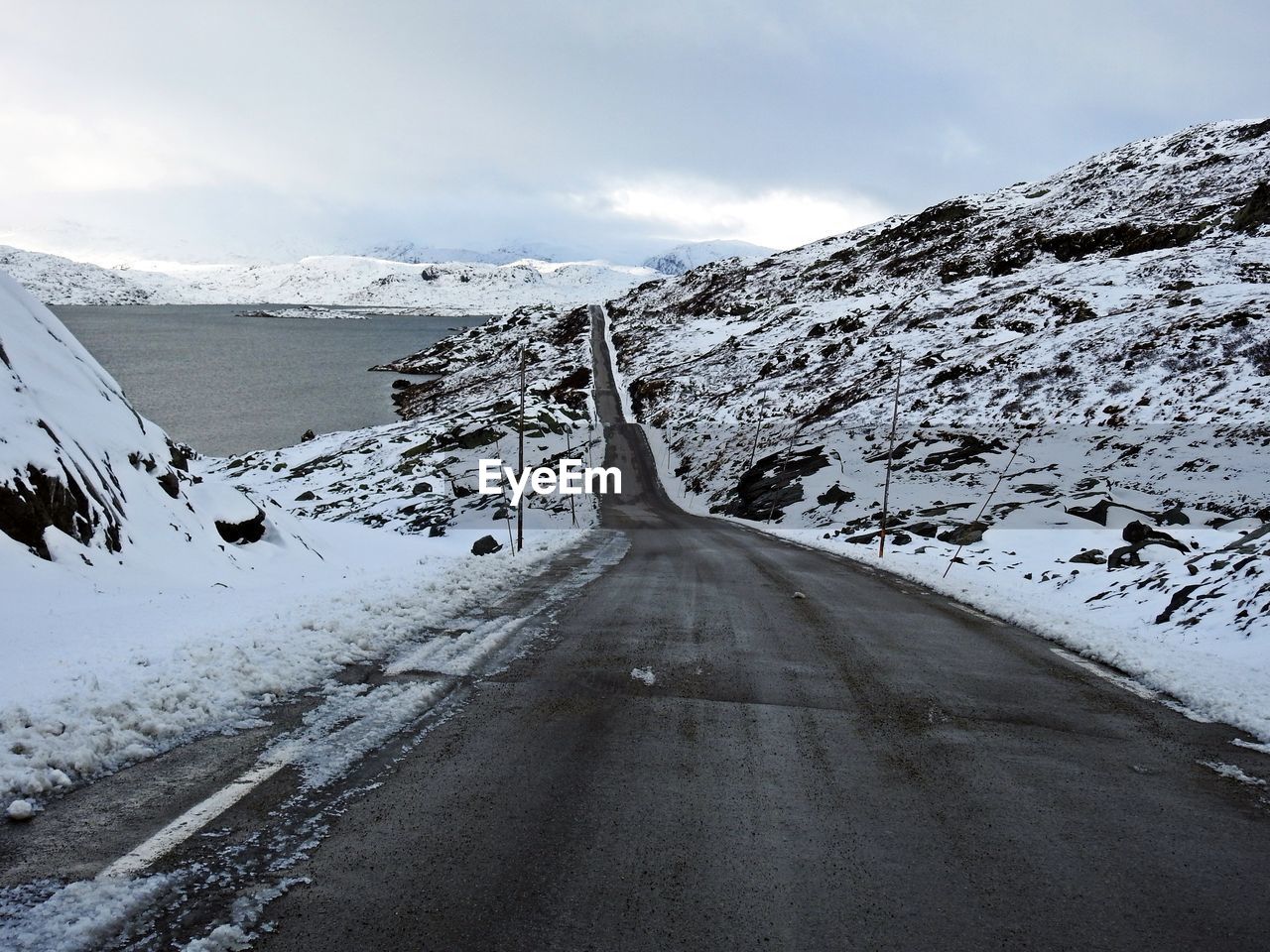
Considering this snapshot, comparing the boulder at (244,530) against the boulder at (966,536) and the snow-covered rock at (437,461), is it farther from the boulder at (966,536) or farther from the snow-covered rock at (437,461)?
the boulder at (966,536)

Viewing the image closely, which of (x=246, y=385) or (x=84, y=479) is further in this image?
(x=246, y=385)

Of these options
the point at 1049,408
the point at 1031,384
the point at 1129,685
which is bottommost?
the point at 1129,685

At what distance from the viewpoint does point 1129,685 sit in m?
6.71

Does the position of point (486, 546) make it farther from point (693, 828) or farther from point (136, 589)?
point (693, 828)

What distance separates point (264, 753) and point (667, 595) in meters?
7.39

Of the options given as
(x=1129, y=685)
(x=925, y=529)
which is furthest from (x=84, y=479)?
(x=925, y=529)

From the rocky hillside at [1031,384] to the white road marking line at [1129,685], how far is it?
249cm

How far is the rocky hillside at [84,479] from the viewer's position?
8.18m

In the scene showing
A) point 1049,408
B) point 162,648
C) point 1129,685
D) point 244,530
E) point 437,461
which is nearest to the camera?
point 162,648

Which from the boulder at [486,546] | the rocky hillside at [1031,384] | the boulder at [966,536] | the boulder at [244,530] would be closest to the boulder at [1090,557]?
the rocky hillside at [1031,384]

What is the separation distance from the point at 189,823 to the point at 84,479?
828cm

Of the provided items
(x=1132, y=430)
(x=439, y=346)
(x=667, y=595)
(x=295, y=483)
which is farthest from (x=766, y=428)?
(x=439, y=346)

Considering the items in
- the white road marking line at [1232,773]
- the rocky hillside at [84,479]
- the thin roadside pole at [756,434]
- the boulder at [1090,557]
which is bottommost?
the white road marking line at [1232,773]

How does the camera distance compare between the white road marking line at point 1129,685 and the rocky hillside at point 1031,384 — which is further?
the rocky hillside at point 1031,384
